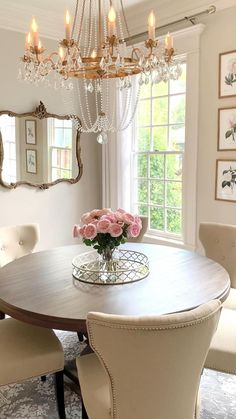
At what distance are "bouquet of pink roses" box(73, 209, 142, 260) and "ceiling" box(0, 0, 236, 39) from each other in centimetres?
218

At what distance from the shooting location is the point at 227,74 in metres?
3.09

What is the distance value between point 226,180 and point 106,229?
1575mm

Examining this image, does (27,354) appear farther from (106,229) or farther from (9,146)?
(9,146)

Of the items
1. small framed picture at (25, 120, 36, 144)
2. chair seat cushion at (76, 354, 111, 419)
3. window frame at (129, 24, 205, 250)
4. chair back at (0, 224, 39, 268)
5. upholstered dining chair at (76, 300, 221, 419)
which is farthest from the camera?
small framed picture at (25, 120, 36, 144)

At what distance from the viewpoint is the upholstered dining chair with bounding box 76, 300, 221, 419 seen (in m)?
1.23

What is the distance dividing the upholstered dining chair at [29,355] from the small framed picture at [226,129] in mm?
2080

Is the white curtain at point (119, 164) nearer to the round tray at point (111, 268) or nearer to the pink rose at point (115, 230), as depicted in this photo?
the round tray at point (111, 268)

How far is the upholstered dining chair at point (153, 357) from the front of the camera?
1.23 m

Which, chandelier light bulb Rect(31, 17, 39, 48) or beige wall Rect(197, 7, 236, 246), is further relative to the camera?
beige wall Rect(197, 7, 236, 246)

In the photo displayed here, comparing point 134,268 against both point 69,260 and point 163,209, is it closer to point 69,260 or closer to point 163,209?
point 69,260

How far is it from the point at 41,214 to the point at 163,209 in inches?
50.3

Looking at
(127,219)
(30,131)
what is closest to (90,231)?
(127,219)

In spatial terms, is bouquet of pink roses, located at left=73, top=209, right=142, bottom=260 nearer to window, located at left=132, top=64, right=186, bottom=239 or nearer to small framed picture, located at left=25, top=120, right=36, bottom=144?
window, located at left=132, top=64, right=186, bottom=239

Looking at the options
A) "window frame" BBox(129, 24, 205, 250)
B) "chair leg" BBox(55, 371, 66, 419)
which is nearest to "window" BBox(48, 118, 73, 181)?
"window frame" BBox(129, 24, 205, 250)
